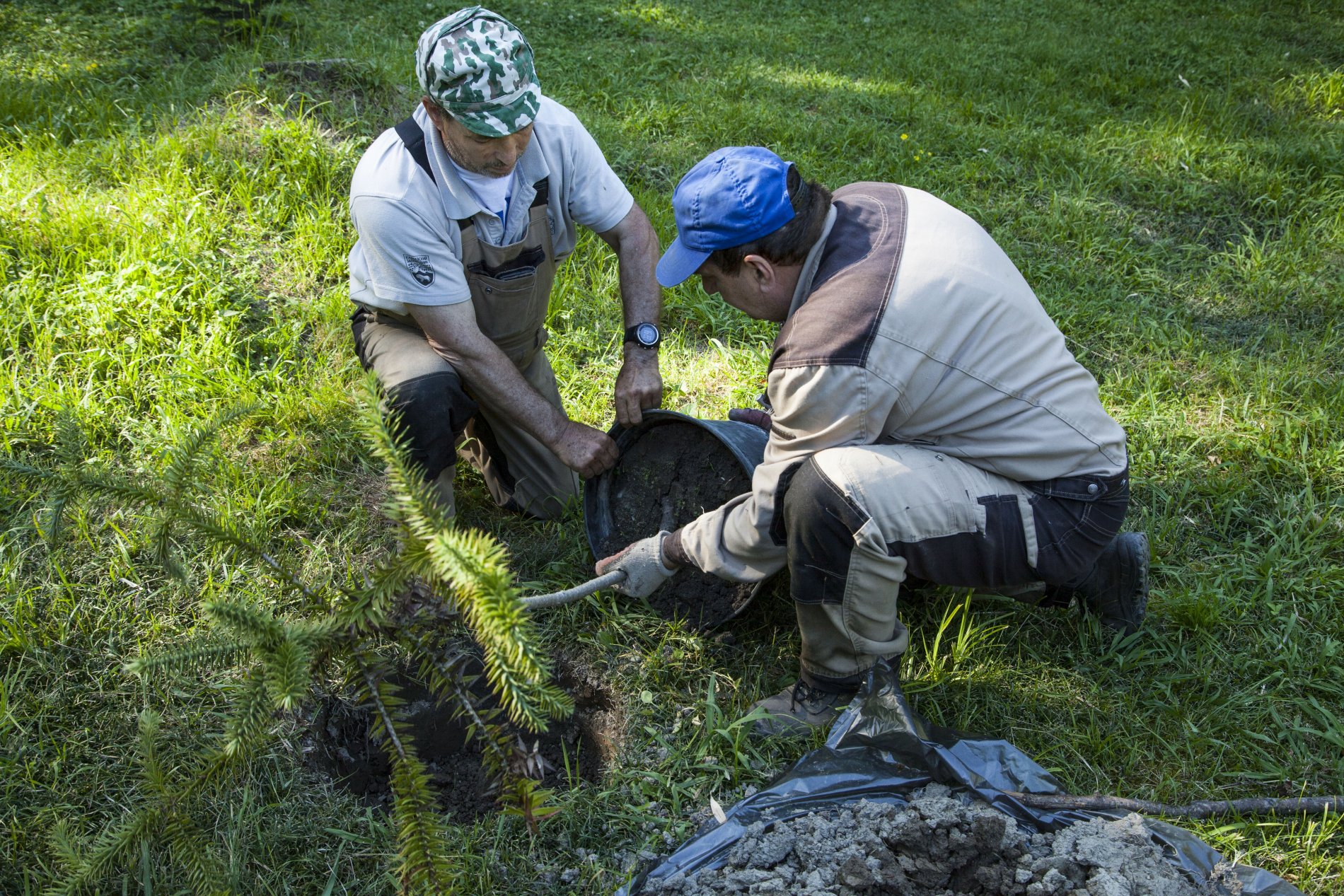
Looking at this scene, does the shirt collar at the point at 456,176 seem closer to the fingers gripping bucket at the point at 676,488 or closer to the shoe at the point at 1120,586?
the fingers gripping bucket at the point at 676,488

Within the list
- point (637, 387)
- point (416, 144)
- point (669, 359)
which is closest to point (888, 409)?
point (637, 387)

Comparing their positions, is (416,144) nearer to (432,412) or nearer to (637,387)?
(432,412)

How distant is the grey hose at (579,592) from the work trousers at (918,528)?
490mm

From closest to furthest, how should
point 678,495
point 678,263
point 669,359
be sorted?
point 678,263, point 678,495, point 669,359

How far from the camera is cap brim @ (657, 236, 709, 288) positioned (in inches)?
87.7

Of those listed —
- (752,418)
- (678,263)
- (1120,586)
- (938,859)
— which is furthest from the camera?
(752,418)

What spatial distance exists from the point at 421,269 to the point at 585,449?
693mm

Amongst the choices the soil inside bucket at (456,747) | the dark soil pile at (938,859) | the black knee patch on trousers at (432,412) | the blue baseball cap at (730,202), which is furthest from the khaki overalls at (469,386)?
the dark soil pile at (938,859)

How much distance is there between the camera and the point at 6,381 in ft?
10.4

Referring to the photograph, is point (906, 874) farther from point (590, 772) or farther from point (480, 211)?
point (480, 211)

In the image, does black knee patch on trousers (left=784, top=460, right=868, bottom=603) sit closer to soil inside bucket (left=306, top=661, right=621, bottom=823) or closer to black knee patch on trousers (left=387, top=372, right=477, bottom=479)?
soil inside bucket (left=306, top=661, right=621, bottom=823)

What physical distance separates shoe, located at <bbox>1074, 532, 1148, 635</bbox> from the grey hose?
1.27 metres

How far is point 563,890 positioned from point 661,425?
1.35m

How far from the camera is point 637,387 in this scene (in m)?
2.82
